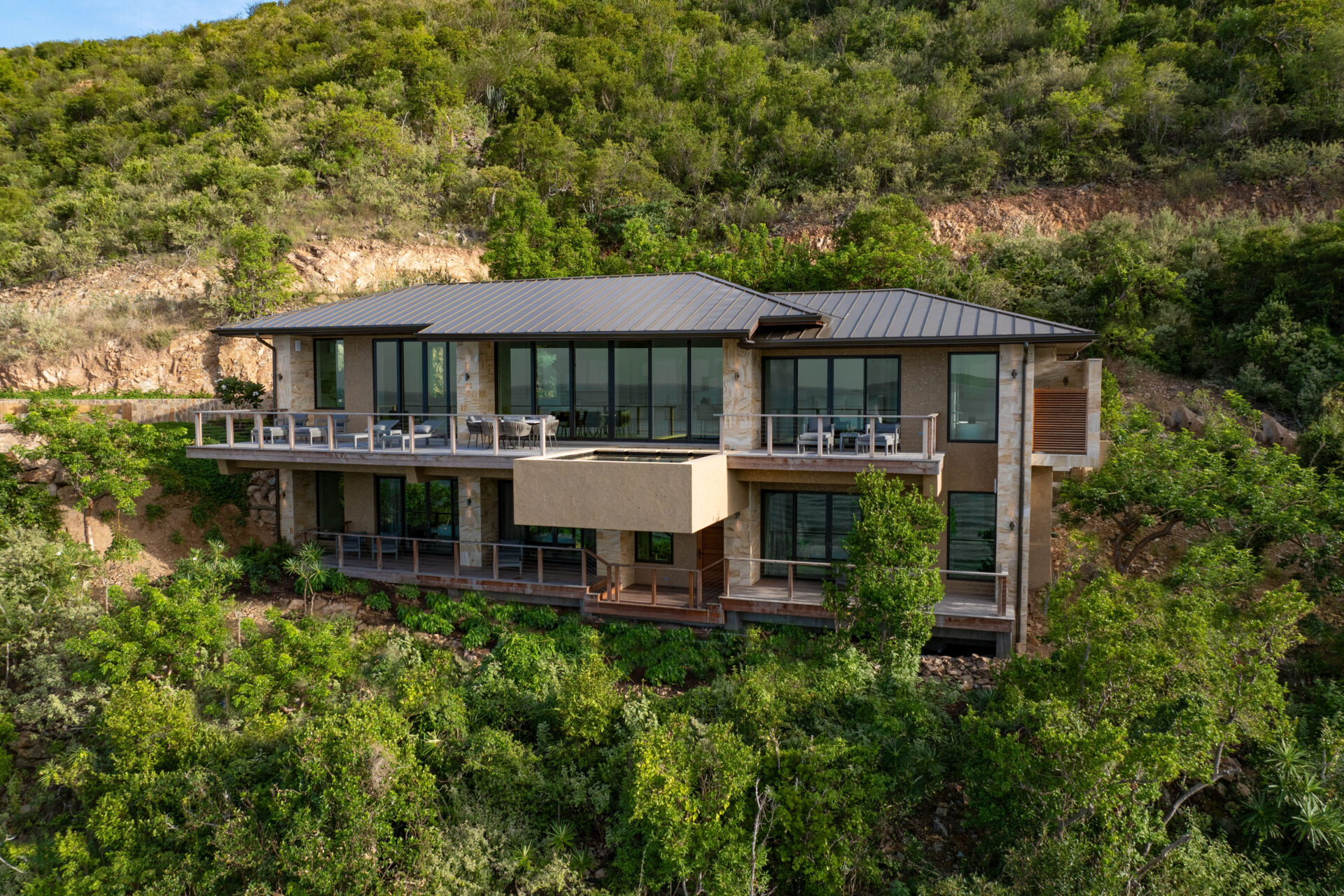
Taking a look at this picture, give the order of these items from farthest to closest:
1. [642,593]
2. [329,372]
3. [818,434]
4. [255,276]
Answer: [255,276] < [329,372] < [642,593] < [818,434]

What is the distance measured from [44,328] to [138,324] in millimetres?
3095

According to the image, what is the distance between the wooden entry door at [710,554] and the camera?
56.4ft

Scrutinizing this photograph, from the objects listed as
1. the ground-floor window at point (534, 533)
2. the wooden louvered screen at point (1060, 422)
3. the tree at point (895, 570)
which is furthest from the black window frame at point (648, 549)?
the wooden louvered screen at point (1060, 422)

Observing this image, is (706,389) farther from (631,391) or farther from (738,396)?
(631,391)

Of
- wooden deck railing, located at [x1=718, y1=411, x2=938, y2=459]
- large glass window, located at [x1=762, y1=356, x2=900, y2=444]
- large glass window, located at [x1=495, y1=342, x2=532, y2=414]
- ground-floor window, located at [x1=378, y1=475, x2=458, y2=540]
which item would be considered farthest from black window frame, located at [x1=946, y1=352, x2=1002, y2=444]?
ground-floor window, located at [x1=378, y1=475, x2=458, y2=540]

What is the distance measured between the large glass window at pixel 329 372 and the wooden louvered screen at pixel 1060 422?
16481mm

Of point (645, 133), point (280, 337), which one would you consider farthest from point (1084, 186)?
point (280, 337)

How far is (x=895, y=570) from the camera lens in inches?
490

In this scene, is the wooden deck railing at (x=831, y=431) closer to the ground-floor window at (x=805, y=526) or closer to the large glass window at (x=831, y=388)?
the large glass window at (x=831, y=388)

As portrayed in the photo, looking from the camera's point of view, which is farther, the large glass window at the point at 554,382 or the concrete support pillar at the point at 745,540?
the large glass window at the point at 554,382

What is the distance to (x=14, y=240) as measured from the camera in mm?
35250

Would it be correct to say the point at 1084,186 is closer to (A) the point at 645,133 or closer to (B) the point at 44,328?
(A) the point at 645,133

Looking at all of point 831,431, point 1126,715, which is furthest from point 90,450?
point 1126,715

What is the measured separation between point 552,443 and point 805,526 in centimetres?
595
